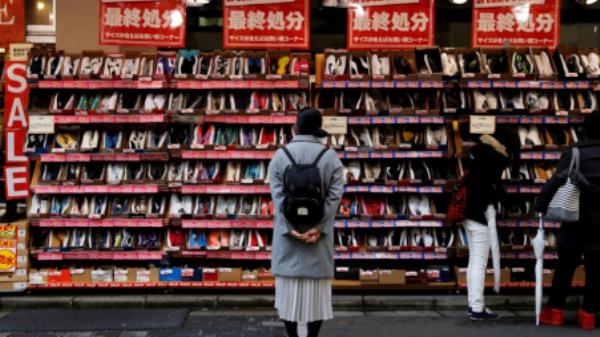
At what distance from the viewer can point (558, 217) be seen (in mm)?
5941

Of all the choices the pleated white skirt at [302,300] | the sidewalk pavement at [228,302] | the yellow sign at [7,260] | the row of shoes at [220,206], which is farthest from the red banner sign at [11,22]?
the pleated white skirt at [302,300]

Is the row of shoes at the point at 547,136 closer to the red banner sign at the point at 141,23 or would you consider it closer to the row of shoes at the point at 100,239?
the red banner sign at the point at 141,23

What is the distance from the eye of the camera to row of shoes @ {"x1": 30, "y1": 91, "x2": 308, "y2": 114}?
7340 millimetres

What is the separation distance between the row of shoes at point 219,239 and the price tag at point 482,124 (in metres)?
2.75

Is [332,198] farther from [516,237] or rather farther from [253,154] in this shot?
[516,237]

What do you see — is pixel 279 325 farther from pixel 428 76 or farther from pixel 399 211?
pixel 428 76

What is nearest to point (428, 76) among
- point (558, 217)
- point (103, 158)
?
point (558, 217)

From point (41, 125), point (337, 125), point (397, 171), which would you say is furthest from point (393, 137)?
point (41, 125)

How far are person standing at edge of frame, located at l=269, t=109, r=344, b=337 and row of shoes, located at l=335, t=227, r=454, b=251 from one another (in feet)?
8.14

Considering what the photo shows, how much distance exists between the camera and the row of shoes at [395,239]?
7.21 m

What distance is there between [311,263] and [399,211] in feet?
9.78

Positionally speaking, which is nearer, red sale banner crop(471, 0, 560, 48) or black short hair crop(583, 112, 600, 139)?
black short hair crop(583, 112, 600, 139)

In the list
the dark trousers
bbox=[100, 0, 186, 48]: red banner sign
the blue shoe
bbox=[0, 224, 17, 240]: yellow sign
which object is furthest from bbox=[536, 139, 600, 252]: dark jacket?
bbox=[0, 224, 17, 240]: yellow sign

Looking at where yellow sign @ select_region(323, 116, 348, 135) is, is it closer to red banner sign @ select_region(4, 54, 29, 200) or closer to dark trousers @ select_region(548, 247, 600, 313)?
dark trousers @ select_region(548, 247, 600, 313)
